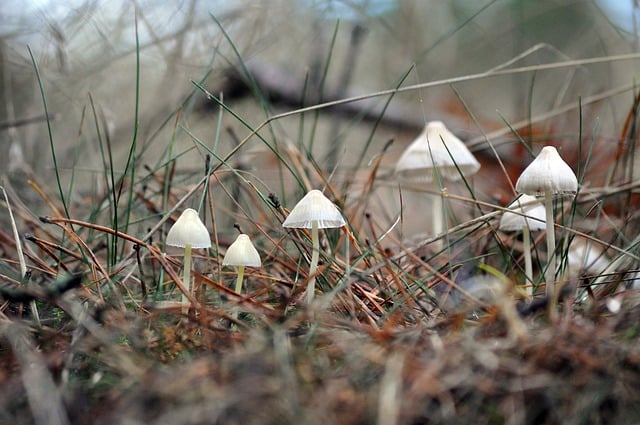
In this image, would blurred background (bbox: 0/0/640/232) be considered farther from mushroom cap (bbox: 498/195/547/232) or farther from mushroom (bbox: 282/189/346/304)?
mushroom (bbox: 282/189/346/304)

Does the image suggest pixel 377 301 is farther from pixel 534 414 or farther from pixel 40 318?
pixel 40 318

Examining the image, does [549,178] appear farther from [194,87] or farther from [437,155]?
[194,87]

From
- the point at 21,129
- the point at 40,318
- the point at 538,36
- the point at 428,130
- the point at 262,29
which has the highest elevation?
the point at 538,36


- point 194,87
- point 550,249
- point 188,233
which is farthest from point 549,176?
point 194,87

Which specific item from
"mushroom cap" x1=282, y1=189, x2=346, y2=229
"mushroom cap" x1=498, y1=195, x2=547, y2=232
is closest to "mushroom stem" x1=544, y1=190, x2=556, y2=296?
"mushroom cap" x1=498, y1=195, x2=547, y2=232

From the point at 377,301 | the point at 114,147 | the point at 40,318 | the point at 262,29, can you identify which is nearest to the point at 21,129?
Answer: the point at 114,147
